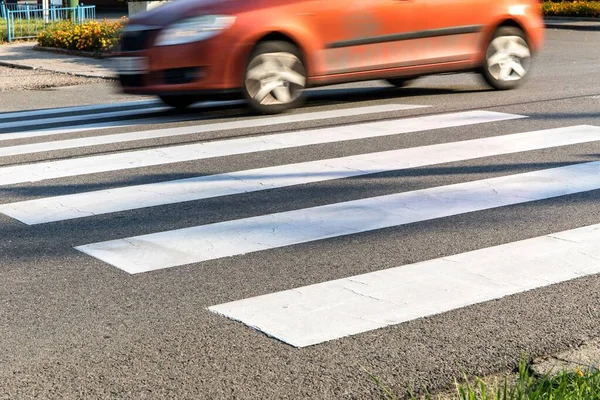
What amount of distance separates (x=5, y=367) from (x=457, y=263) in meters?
2.14

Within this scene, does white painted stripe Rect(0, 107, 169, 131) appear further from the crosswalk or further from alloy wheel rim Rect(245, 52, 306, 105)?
alloy wheel rim Rect(245, 52, 306, 105)

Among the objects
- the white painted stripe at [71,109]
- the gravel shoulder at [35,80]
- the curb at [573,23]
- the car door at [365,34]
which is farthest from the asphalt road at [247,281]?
the curb at [573,23]

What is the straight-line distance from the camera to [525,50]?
433 inches

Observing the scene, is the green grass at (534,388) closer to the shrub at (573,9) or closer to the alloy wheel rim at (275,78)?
the alloy wheel rim at (275,78)

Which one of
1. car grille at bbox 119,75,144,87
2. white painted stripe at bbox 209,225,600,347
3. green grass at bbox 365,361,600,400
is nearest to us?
green grass at bbox 365,361,600,400

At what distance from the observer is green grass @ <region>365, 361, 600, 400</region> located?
9.48 feet

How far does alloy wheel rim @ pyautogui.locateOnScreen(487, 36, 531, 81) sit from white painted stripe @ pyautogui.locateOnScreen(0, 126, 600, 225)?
265 centimetres

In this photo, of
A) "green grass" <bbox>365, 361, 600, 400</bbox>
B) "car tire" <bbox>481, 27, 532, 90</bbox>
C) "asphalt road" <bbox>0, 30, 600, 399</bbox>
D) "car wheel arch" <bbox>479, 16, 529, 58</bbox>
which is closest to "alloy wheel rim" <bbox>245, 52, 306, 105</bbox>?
"asphalt road" <bbox>0, 30, 600, 399</bbox>

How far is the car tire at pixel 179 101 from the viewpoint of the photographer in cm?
1029

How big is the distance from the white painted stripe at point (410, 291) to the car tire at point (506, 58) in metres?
5.95

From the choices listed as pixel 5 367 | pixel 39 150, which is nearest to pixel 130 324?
pixel 5 367

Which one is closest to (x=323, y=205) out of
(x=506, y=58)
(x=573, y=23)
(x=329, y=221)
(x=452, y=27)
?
(x=329, y=221)

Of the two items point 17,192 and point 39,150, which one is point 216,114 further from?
point 17,192

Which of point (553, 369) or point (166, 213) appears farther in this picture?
point (166, 213)
